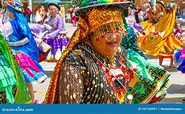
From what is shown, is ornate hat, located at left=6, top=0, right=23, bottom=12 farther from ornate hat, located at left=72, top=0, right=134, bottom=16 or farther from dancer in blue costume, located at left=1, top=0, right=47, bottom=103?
ornate hat, located at left=72, top=0, right=134, bottom=16

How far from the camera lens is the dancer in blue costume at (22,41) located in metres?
6.36

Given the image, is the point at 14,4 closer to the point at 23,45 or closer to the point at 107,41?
the point at 23,45

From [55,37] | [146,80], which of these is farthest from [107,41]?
[55,37]

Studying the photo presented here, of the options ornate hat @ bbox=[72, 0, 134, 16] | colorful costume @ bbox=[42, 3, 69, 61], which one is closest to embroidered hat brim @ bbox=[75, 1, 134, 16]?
ornate hat @ bbox=[72, 0, 134, 16]

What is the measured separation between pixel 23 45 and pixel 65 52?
366 cm

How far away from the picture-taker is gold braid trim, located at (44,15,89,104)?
303cm

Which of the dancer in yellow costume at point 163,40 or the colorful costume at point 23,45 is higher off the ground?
the colorful costume at point 23,45

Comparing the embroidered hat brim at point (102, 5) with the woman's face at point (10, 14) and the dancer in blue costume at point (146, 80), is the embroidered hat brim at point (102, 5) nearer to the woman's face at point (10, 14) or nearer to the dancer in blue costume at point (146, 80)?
the dancer in blue costume at point (146, 80)

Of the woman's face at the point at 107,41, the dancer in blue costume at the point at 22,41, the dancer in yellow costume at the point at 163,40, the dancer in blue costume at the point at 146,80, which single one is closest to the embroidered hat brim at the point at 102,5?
the woman's face at the point at 107,41

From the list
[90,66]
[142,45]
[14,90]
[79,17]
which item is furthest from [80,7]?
[142,45]

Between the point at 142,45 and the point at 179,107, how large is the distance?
27.2ft

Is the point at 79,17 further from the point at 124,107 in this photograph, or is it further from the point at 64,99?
the point at 124,107

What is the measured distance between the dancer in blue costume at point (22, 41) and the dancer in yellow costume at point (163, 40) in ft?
13.4

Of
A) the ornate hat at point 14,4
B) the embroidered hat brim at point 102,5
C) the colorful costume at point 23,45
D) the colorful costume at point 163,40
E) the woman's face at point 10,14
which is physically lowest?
the colorful costume at point 163,40
